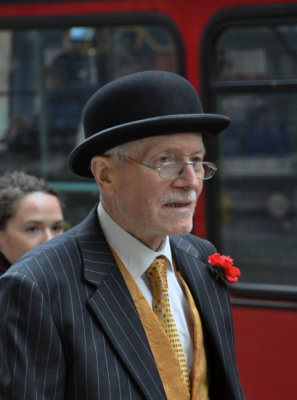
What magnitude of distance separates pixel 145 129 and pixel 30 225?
129 cm

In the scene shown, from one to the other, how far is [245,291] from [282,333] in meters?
0.33

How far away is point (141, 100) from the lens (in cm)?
158

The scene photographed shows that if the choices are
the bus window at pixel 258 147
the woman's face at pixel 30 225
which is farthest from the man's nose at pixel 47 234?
the bus window at pixel 258 147

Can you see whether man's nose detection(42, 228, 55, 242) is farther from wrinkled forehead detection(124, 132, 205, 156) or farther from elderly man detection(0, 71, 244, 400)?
wrinkled forehead detection(124, 132, 205, 156)

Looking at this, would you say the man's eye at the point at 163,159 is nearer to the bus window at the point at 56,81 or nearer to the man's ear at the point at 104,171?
the man's ear at the point at 104,171

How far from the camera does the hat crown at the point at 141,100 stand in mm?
1583

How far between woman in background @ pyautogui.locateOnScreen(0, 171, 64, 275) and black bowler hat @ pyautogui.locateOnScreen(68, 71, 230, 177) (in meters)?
1.12

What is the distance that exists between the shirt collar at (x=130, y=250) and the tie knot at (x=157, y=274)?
15 millimetres

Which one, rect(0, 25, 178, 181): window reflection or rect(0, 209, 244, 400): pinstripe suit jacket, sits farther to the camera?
rect(0, 25, 178, 181): window reflection

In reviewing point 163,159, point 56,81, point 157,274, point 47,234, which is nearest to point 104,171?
point 163,159

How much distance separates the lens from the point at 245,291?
11.9ft

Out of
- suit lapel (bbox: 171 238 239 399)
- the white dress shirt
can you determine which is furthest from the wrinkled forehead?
suit lapel (bbox: 171 238 239 399)

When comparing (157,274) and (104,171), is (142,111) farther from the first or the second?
(157,274)

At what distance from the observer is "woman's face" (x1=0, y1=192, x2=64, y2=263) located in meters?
2.67
